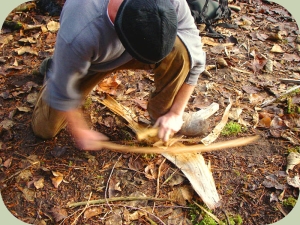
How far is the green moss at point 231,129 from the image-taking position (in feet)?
9.79

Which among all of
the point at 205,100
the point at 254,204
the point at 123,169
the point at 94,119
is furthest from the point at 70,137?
the point at 254,204

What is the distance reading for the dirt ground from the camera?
2486 mm

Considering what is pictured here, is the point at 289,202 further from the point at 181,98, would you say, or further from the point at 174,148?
the point at 181,98

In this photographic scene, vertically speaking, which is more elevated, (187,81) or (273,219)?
(187,81)

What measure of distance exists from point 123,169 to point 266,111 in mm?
1441

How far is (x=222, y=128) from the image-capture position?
3006 millimetres

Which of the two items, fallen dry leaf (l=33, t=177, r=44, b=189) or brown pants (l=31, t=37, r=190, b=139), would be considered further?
fallen dry leaf (l=33, t=177, r=44, b=189)

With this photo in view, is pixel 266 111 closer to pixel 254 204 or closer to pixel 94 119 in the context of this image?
pixel 254 204

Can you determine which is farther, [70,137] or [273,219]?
[70,137]

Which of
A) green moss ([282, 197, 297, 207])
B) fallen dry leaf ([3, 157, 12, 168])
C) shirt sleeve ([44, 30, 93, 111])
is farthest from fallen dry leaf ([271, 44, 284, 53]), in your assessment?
fallen dry leaf ([3, 157, 12, 168])

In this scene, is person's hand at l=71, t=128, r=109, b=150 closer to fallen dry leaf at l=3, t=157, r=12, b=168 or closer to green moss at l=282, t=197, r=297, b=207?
fallen dry leaf at l=3, t=157, r=12, b=168

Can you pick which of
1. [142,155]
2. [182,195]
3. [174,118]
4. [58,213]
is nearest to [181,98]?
[174,118]

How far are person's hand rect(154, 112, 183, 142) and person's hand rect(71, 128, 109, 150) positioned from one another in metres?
0.48

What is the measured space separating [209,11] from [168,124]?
6.24 feet
